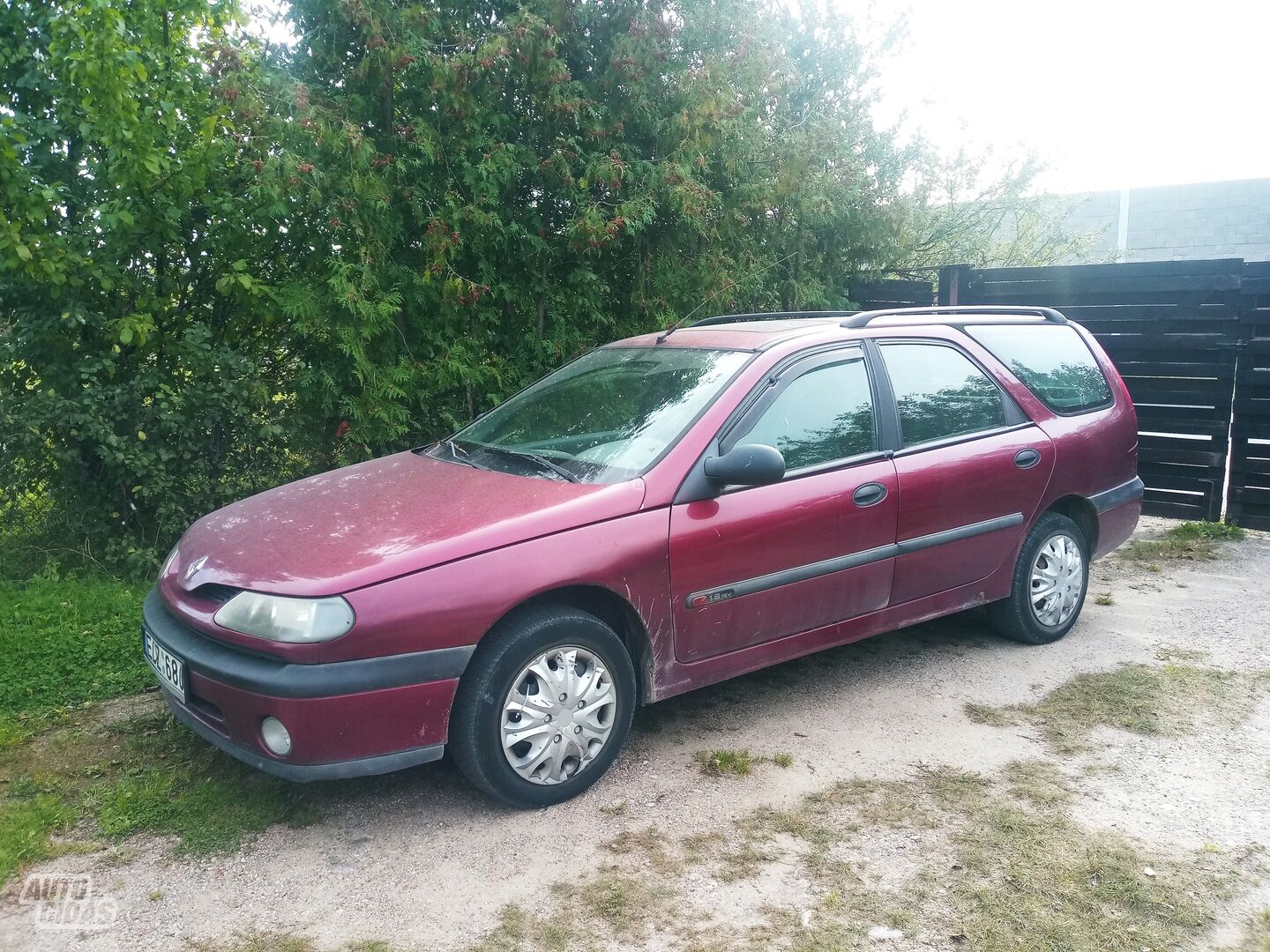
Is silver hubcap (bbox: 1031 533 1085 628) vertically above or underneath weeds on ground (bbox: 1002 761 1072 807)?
above

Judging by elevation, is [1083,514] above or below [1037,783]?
above

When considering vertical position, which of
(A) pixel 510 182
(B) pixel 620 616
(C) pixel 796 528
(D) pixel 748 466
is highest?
(A) pixel 510 182

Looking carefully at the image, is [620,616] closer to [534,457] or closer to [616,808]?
[616,808]

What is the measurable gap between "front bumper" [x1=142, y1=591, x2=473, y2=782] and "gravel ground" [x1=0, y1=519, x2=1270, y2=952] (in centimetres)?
34

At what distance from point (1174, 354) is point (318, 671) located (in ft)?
24.0

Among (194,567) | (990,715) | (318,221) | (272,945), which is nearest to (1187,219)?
(318,221)

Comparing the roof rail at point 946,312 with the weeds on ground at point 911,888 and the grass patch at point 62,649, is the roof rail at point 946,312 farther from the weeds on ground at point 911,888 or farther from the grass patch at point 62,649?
the grass patch at point 62,649

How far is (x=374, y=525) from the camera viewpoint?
12.0ft

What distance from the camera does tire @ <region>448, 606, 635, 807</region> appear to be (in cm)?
340

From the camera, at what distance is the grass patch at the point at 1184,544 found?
7363 millimetres

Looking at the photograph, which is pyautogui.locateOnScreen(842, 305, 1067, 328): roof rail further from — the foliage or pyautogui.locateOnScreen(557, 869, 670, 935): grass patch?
pyautogui.locateOnScreen(557, 869, 670, 935): grass patch

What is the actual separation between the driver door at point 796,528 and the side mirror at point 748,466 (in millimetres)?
133

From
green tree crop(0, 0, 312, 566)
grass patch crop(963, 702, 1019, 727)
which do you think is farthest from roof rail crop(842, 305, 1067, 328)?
green tree crop(0, 0, 312, 566)

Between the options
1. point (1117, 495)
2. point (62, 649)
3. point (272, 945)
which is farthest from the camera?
point (1117, 495)
